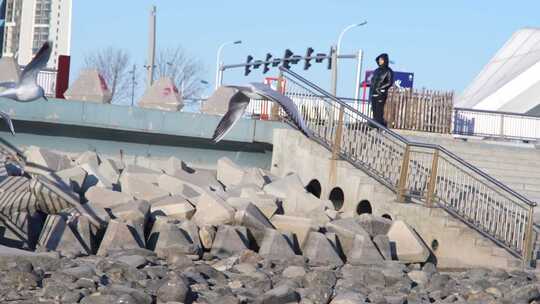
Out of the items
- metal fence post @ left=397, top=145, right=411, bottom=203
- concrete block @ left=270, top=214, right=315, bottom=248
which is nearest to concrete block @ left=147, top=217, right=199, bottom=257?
concrete block @ left=270, top=214, right=315, bottom=248

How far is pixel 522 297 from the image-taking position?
1584cm

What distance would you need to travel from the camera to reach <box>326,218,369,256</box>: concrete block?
19.1 meters

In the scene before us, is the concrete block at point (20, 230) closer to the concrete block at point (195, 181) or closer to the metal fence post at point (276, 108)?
the concrete block at point (195, 181)

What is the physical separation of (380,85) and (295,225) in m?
5.11

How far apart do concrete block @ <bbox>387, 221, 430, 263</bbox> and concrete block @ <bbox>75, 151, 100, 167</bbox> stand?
19.3ft

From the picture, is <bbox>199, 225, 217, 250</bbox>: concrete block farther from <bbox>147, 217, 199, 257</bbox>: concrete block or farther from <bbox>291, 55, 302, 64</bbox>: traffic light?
<bbox>291, 55, 302, 64</bbox>: traffic light

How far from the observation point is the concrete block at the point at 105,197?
19.1 m

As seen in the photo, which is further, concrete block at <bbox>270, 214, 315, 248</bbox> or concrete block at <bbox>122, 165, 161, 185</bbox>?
concrete block at <bbox>122, 165, 161, 185</bbox>

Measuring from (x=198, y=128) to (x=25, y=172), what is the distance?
4.13 m

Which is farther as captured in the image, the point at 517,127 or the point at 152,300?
the point at 517,127

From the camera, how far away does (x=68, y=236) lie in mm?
16984

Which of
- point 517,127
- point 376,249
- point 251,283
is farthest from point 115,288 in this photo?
point 517,127

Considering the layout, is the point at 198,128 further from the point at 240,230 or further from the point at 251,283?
the point at 251,283

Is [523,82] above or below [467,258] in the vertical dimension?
above
